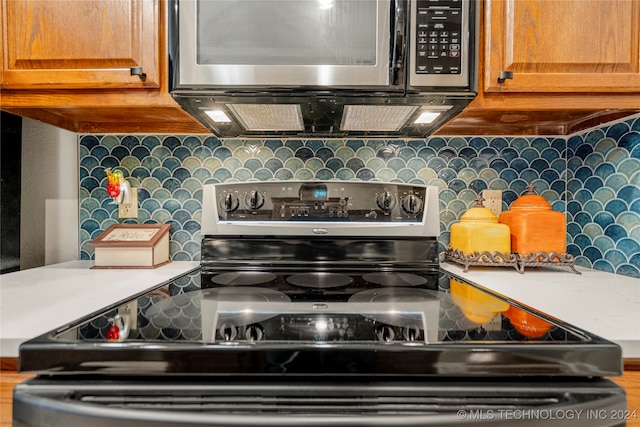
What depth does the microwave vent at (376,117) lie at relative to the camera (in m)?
1.02

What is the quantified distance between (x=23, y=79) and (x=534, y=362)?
4.31 ft

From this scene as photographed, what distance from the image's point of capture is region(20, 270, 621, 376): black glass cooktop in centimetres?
54

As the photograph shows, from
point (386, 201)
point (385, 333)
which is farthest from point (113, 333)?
point (386, 201)

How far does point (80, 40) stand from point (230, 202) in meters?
0.58

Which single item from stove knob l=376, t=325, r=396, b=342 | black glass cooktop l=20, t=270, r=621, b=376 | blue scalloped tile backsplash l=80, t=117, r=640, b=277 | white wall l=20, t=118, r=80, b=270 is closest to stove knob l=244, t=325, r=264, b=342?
black glass cooktop l=20, t=270, r=621, b=376

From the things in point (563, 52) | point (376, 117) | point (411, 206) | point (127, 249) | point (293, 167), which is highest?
point (563, 52)

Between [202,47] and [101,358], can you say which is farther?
[202,47]

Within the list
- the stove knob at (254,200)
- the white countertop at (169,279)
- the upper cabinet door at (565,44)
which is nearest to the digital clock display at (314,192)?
A: the stove knob at (254,200)

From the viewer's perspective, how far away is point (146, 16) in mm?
935

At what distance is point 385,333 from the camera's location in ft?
1.98

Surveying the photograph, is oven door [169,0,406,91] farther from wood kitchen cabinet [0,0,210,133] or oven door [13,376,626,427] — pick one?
oven door [13,376,626,427]

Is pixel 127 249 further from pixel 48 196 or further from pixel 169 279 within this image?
pixel 48 196

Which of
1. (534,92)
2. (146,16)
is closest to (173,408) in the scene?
(146,16)

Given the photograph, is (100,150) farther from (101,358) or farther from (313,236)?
(101,358)
